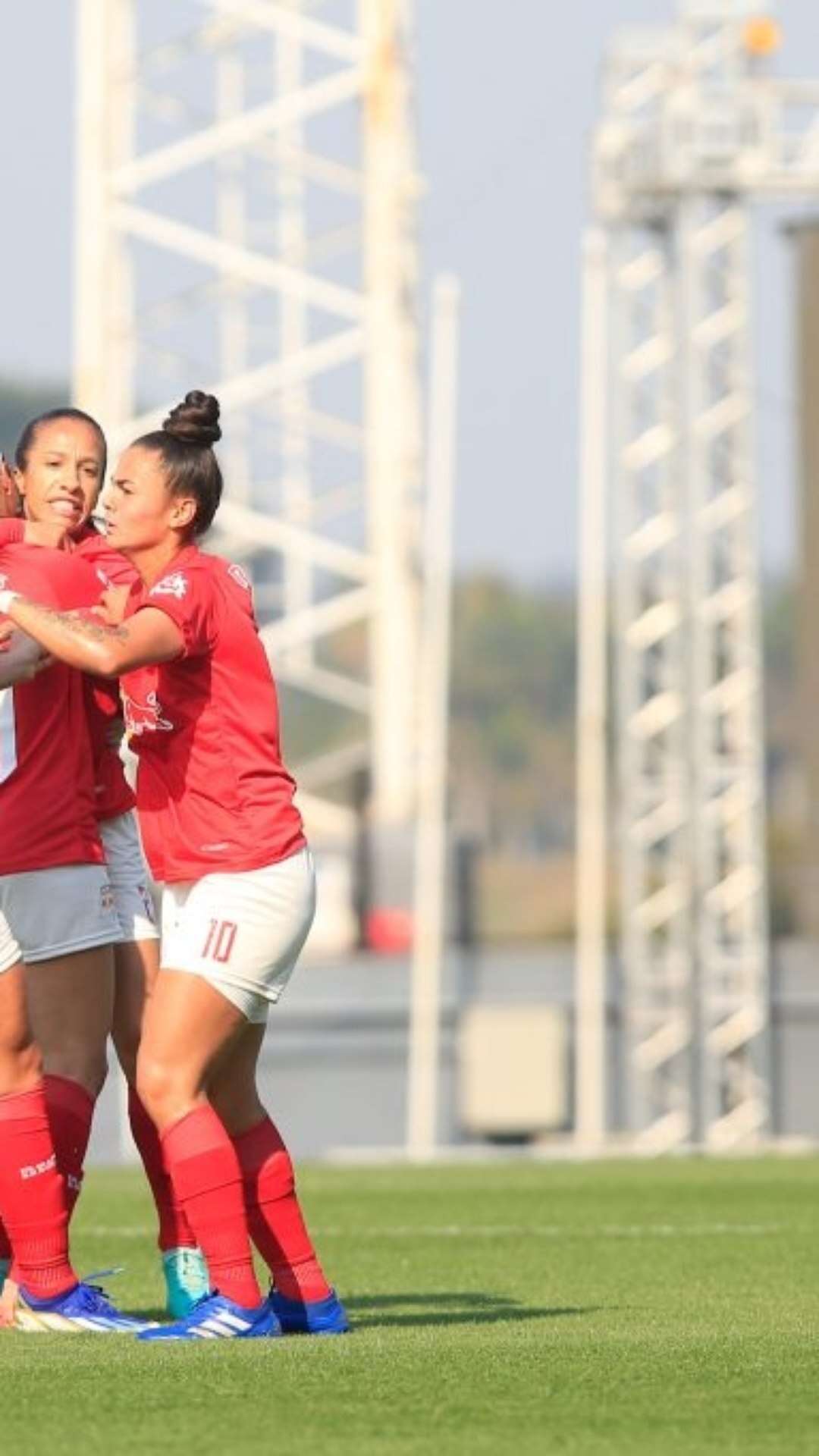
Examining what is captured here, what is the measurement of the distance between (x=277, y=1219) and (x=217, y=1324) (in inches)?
12.3

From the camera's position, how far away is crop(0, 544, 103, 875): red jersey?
750 centimetres

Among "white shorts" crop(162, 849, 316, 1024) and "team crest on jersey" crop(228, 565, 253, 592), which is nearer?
"white shorts" crop(162, 849, 316, 1024)

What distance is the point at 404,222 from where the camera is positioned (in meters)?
32.1

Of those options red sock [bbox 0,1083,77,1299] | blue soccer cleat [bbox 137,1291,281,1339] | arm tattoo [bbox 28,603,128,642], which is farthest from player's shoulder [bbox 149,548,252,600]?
blue soccer cleat [bbox 137,1291,281,1339]

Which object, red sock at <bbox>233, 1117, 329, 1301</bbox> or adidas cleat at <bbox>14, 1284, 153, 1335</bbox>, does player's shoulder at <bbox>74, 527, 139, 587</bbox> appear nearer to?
red sock at <bbox>233, 1117, 329, 1301</bbox>

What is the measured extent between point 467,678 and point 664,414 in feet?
262

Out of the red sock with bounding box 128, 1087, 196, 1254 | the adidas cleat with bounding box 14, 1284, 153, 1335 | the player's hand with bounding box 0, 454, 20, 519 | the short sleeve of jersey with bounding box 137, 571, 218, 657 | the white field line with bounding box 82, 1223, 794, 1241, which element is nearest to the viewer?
the short sleeve of jersey with bounding box 137, 571, 218, 657

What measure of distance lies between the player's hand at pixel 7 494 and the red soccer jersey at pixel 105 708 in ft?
0.51

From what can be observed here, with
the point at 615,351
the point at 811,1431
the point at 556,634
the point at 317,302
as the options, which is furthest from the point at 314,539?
the point at 556,634

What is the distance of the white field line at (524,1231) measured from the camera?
11117 millimetres

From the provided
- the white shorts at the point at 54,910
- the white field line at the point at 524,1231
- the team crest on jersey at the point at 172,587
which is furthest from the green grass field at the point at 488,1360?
the team crest on jersey at the point at 172,587

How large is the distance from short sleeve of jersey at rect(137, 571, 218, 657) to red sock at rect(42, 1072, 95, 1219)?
1.18 meters

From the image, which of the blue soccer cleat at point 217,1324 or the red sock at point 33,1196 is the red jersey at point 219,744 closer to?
the red sock at point 33,1196

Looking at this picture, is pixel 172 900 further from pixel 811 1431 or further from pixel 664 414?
pixel 664 414
